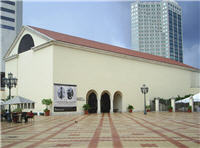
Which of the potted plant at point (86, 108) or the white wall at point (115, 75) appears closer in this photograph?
the white wall at point (115, 75)

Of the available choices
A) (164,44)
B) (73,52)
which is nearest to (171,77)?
(73,52)

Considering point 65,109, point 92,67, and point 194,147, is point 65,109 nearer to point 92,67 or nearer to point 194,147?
point 92,67

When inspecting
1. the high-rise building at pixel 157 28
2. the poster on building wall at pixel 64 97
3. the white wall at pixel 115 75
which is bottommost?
the poster on building wall at pixel 64 97

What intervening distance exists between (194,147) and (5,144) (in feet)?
23.6

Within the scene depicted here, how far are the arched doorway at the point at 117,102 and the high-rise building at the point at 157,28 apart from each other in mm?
94196

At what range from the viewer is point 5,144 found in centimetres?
1023

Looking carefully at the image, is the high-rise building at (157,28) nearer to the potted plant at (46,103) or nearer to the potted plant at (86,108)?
the potted plant at (86,108)

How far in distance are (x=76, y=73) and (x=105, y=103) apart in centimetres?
777

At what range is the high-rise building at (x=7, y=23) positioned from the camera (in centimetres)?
7200

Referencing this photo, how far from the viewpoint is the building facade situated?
104 ft

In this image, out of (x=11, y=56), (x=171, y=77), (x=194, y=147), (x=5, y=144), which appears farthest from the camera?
(x=171, y=77)

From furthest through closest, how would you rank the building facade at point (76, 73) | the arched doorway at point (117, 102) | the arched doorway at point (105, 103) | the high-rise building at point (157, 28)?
the high-rise building at point (157, 28) < the arched doorway at point (117, 102) < the arched doorway at point (105, 103) < the building facade at point (76, 73)

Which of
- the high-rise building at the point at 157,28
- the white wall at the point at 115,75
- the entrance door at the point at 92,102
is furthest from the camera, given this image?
the high-rise building at the point at 157,28

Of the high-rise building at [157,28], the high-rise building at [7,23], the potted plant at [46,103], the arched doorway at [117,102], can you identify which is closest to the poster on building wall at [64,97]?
the potted plant at [46,103]
